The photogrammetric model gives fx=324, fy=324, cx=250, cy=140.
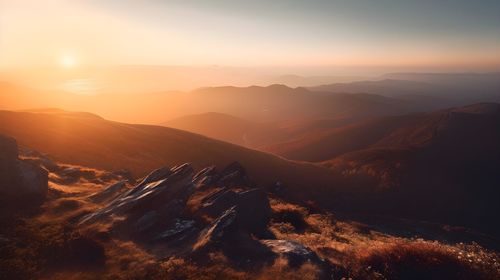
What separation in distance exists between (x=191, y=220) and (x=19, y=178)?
624 inches

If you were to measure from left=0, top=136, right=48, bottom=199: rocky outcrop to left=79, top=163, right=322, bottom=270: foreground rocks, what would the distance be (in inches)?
191

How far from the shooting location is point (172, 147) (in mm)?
85188

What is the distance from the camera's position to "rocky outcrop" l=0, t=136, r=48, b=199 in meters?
27.4

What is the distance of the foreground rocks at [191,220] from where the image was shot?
21250 mm

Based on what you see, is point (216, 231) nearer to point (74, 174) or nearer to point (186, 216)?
point (186, 216)

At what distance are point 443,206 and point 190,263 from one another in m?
87.8

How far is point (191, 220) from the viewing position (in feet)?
85.6

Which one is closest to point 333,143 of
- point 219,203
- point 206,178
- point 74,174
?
point 206,178

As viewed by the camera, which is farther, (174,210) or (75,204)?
(75,204)

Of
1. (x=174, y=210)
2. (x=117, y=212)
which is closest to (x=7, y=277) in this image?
(x=117, y=212)

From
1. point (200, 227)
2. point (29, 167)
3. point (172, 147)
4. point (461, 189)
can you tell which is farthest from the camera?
point (461, 189)

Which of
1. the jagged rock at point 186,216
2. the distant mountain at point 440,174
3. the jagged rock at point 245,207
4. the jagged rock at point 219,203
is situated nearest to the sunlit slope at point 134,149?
the distant mountain at point 440,174

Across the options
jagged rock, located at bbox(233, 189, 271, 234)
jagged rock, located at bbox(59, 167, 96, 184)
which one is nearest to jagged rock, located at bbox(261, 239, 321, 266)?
jagged rock, located at bbox(233, 189, 271, 234)

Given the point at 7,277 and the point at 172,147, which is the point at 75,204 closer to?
the point at 7,277
